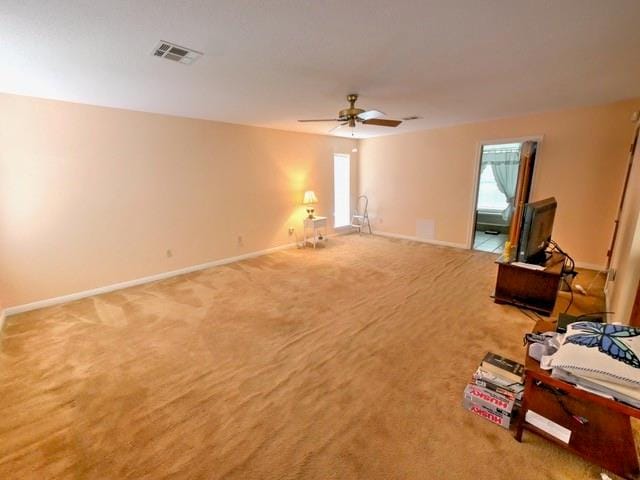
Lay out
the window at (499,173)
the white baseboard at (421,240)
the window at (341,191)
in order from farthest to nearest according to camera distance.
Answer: the window at (341,191) < the window at (499,173) < the white baseboard at (421,240)

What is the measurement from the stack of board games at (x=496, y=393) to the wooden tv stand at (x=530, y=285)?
60.7 inches

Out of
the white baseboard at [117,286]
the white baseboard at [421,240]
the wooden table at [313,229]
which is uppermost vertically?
the wooden table at [313,229]

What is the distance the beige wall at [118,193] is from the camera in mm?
2908

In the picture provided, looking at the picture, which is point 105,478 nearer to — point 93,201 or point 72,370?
point 72,370

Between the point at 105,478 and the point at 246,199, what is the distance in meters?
3.90

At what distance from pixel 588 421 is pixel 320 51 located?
2800 millimetres

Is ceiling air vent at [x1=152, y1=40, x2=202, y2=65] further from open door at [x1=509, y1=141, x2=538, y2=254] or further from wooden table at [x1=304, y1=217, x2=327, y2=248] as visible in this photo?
open door at [x1=509, y1=141, x2=538, y2=254]

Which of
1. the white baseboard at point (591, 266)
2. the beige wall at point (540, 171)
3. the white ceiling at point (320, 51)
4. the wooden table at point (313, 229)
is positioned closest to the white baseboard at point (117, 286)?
the wooden table at point (313, 229)

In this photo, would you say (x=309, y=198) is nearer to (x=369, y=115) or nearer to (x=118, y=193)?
(x=369, y=115)

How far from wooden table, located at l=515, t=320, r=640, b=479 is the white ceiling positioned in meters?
1.98

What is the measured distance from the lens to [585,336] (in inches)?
50.9

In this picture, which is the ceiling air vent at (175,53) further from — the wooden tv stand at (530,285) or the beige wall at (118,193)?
the wooden tv stand at (530,285)

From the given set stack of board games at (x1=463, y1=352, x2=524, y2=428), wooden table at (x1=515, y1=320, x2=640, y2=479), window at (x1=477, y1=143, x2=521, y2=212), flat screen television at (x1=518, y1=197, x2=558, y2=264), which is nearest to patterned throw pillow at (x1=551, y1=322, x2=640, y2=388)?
wooden table at (x1=515, y1=320, x2=640, y2=479)

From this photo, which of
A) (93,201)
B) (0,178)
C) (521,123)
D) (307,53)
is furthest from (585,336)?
(0,178)
